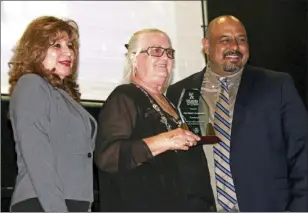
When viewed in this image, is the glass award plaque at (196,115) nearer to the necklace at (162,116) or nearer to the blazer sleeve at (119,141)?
the necklace at (162,116)

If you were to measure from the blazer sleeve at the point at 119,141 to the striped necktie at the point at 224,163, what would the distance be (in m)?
0.28

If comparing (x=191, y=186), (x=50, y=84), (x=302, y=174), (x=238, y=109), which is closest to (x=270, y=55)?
(x=238, y=109)

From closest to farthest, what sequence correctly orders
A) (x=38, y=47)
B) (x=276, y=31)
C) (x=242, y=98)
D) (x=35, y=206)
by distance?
(x=35, y=206)
(x=38, y=47)
(x=242, y=98)
(x=276, y=31)

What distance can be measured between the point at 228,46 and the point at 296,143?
460 mm

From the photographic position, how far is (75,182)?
5.84ft

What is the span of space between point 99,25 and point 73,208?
1.13 metres

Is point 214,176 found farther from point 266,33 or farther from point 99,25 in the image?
point 99,25

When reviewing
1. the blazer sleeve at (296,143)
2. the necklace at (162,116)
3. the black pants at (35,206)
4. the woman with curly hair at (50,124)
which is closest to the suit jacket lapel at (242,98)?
the blazer sleeve at (296,143)

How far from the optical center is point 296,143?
2055mm

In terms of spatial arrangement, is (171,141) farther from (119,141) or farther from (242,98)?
(242,98)

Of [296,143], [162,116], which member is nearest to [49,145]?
[162,116]

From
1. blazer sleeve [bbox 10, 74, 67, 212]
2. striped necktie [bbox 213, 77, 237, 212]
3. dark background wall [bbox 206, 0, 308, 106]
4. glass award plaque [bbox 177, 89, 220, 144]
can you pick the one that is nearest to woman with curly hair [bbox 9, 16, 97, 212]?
blazer sleeve [bbox 10, 74, 67, 212]

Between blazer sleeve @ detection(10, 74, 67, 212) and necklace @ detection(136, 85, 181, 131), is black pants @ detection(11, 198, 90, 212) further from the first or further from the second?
necklace @ detection(136, 85, 181, 131)

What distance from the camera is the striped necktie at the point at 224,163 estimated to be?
6.64 ft
